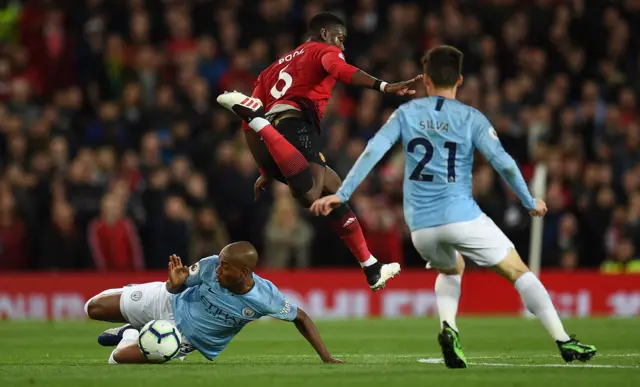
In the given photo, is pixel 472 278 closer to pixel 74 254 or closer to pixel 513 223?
pixel 513 223

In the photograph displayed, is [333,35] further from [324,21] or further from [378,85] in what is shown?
[378,85]

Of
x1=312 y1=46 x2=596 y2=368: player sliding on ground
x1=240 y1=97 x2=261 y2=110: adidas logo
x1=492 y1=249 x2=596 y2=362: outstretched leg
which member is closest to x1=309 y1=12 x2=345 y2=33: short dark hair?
x1=240 y1=97 x2=261 y2=110: adidas logo

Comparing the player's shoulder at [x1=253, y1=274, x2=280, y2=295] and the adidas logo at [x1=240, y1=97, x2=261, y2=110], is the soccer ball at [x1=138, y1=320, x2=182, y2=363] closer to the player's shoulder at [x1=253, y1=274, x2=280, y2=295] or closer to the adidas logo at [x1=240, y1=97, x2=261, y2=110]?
the player's shoulder at [x1=253, y1=274, x2=280, y2=295]

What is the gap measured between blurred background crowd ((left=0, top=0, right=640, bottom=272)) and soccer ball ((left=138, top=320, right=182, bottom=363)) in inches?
311

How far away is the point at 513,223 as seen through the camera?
63.9ft

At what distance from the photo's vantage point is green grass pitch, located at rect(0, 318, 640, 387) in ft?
28.7

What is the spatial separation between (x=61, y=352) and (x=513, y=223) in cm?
869

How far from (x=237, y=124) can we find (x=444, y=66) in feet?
39.0

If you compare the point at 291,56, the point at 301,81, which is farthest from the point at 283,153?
the point at 291,56

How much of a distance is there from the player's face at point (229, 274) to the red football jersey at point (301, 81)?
191cm

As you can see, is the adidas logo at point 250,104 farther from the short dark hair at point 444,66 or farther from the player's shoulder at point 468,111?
the player's shoulder at point 468,111

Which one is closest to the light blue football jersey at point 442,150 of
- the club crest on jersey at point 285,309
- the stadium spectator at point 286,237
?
the club crest on jersey at point 285,309

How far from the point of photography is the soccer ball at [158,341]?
404 inches

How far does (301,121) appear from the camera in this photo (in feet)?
37.8
